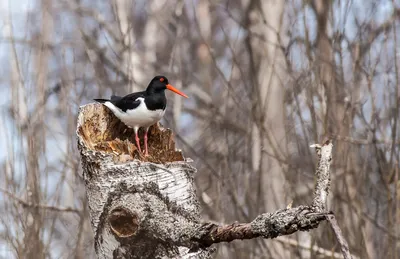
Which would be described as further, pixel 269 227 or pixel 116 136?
pixel 116 136

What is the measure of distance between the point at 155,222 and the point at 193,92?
28.9 feet

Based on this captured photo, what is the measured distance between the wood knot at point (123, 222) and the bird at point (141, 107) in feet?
2.17

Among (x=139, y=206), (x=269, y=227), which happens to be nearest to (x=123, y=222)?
(x=139, y=206)

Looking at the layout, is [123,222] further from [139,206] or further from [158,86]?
[158,86]

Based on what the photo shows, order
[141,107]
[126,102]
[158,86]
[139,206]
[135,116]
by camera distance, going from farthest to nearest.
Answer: [158,86]
[141,107]
[126,102]
[135,116]
[139,206]

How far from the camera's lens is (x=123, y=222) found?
271 cm

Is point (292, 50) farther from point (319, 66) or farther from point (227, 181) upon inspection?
point (227, 181)

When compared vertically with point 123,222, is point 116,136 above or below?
above

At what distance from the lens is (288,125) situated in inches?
225

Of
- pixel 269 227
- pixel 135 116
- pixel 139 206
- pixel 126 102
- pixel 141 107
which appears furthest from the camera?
pixel 141 107

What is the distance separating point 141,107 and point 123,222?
1.50 metres

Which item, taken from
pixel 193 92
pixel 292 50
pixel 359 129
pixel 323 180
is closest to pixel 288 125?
pixel 292 50

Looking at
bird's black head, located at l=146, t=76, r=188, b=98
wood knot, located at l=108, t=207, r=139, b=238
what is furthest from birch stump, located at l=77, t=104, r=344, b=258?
bird's black head, located at l=146, t=76, r=188, b=98

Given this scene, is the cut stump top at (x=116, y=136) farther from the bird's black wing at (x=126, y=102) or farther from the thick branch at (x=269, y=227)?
the thick branch at (x=269, y=227)
